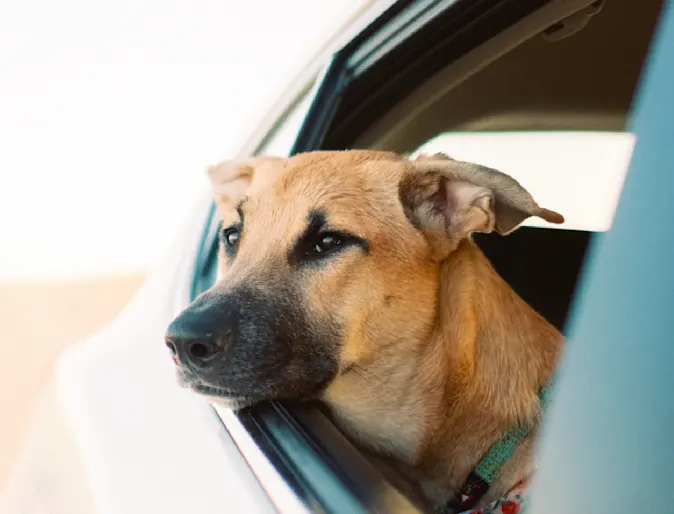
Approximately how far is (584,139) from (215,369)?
2.86m

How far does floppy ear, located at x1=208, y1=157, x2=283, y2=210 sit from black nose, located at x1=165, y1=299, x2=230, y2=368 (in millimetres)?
930

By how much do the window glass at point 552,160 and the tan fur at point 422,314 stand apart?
130cm

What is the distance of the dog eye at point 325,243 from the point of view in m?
2.27

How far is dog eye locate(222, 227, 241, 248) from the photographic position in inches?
102

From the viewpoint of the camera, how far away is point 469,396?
217 cm

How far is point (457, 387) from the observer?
2.19 meters

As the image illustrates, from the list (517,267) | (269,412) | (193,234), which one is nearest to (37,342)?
(193,234)

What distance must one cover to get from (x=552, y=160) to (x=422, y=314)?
2.07 metres

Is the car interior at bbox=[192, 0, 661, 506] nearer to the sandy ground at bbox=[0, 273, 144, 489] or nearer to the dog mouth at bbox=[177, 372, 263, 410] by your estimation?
the dog mouth at bbox=[177, 372, 263, 410]

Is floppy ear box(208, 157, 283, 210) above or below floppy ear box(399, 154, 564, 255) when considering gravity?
above

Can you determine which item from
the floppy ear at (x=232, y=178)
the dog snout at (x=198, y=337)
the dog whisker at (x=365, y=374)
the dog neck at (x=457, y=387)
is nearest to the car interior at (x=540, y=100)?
the floppy ear at (x=232, y=178)

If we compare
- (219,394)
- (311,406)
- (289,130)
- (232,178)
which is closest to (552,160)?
(289,130)

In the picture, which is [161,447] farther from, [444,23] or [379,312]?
[444,23]

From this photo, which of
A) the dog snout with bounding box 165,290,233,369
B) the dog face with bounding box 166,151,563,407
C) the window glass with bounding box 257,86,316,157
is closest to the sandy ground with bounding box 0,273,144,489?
the window glass with bounding box 257,86,316,157
